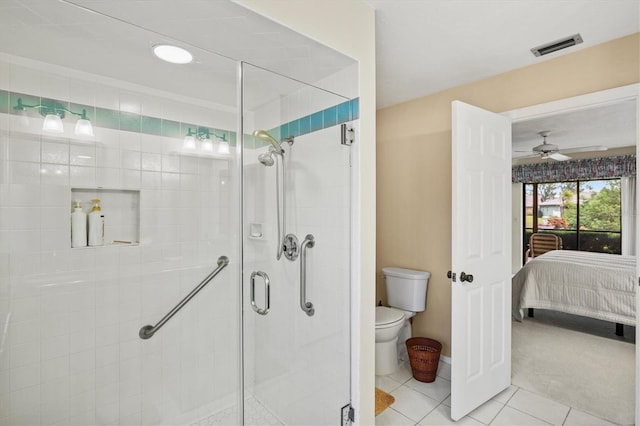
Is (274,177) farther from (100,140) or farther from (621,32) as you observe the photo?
(621,32)

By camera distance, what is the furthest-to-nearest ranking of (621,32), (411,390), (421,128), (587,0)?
(421,128)
(411,390)
(621,32)
(587,0)

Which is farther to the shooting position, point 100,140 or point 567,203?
point 567,203

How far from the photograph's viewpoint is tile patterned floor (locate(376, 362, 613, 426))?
208cm

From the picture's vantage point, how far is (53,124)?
163 centimetres

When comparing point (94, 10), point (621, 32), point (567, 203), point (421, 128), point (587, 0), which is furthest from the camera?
point (567, 203)

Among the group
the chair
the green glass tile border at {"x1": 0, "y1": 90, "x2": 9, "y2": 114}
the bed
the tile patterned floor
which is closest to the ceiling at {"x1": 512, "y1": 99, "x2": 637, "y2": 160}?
the bed

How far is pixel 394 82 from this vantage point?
272 cm

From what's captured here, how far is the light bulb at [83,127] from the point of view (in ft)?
5.54

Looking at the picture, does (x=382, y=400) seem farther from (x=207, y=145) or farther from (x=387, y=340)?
(x=207, y=145)

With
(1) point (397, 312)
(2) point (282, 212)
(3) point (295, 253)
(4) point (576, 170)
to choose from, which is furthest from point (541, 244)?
(2) point (282, 212)

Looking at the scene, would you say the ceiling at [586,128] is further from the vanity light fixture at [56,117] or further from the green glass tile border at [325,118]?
the vanity light fixture at [56,117]

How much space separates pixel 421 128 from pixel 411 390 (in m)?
2.22

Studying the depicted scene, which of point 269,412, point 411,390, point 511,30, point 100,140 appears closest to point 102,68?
point 100,140

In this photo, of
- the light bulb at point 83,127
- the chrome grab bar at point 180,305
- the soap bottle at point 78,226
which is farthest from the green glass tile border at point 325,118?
the soap bottle at point 78,226
